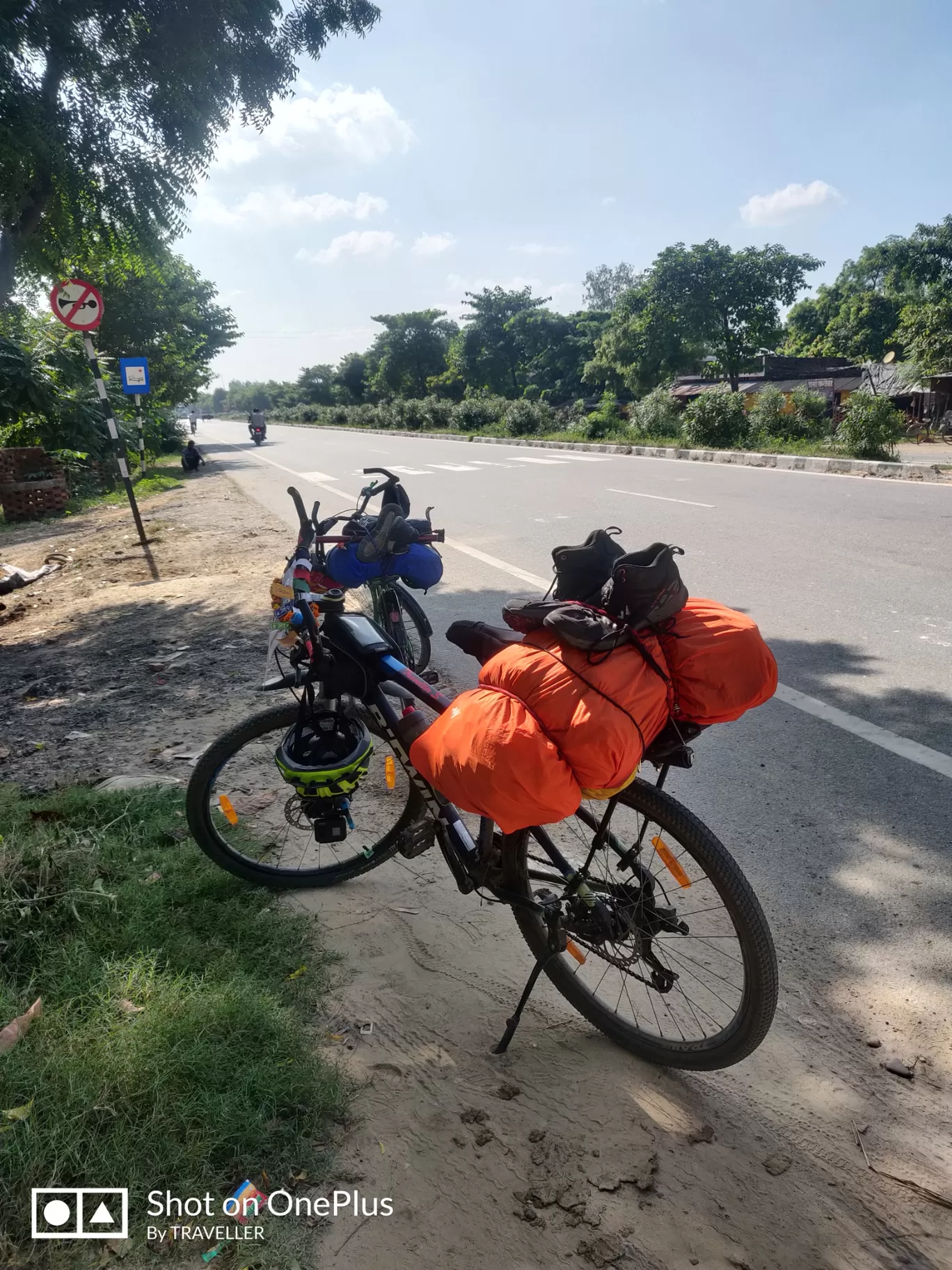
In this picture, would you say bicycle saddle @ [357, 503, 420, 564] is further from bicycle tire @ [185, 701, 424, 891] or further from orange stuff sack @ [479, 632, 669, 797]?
orange stuff sack @ [479, 632, 669, 797]

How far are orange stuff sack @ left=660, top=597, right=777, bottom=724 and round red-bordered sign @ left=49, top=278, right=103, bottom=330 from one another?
799cm

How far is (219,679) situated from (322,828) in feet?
8.19

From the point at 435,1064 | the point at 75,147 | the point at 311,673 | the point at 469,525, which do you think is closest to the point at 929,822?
the point at 435,1064

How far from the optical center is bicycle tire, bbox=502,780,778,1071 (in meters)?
1.83

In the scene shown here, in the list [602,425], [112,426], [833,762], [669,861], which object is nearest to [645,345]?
[602,425]

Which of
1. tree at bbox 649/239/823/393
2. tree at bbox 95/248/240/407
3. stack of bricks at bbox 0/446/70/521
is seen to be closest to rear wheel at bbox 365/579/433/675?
stack of bricks at bbox 0/446/70/521

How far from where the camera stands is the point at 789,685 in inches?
167

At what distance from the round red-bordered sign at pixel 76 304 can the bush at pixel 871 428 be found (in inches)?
496

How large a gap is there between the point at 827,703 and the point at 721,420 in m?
16.3

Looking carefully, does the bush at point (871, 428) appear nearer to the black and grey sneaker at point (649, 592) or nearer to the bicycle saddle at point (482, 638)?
the bicycle saddle at point (482, 638)

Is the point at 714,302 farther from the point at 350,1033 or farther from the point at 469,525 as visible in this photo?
the point at 350,1033

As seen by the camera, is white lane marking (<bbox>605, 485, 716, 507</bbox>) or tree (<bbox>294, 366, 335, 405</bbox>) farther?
tree (<bbox>294, 366, 335, 405</bbox>)

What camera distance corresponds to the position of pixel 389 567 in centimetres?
406

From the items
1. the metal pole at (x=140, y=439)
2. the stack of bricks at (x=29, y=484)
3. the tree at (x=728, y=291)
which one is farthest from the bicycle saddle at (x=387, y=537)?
the tree at (x=728, y=291)
